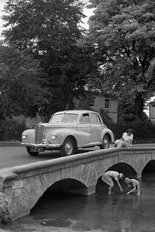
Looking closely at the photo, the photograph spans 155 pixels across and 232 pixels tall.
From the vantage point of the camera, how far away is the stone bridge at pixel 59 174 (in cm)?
1047

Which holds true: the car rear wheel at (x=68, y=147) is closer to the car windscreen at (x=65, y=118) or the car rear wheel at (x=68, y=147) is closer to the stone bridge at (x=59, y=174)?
the stone bridge at (x=59, y=174)

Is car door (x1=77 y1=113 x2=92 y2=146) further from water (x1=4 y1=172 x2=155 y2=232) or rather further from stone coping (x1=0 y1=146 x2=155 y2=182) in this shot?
water (x1=4 y1=172 x2=155 y2=232)

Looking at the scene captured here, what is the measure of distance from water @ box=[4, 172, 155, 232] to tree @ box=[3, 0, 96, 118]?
49.1 feet

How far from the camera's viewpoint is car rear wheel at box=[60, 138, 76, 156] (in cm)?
1499

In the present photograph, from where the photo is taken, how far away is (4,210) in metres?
9.64

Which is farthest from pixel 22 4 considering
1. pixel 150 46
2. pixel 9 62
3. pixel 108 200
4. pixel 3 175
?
pixel 3 175

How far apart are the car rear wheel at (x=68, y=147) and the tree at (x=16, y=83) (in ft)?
29.2

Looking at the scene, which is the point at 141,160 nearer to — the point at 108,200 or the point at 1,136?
the point at 108,200

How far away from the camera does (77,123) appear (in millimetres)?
16109

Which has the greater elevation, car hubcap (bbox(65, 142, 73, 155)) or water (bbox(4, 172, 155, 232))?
car hubcap (bbox(65, 142, 73, 155))

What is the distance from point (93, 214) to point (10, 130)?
14.1 m

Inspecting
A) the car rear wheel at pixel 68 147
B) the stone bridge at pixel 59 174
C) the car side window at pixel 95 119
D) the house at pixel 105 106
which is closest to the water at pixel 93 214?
the stone bridge at pixel 59 174

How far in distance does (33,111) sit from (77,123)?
52.8ft

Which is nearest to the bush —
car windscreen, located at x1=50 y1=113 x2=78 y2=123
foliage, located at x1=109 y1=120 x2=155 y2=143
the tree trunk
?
foliage, located at x1=109 y1=120 x2=155 y2=143
